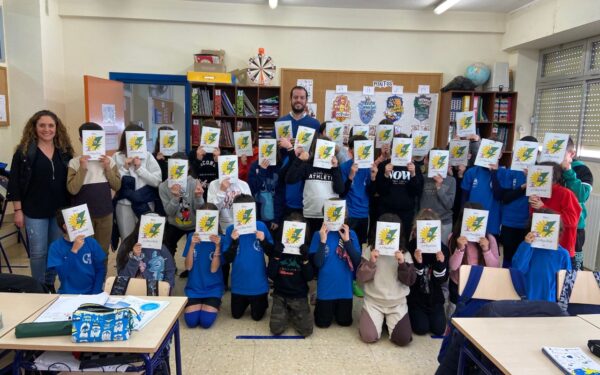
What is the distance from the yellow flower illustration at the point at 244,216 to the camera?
2.78 meters

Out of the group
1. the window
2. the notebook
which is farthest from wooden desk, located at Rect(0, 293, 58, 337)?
the window

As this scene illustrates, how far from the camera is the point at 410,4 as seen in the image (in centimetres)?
532

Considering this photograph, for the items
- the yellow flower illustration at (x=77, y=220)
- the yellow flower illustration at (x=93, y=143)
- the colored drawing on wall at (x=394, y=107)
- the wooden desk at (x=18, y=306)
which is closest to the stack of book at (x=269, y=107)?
the colored drawing on wall at (x=394, y=107)

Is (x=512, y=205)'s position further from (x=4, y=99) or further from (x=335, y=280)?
(x=4, y=99)

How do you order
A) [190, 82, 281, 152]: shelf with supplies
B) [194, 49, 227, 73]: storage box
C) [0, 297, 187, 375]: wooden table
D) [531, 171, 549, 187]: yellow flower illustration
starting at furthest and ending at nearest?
[190, 82, 281, 152]: shelf with supplies < [194, 49, 227, 73]: storage box < [531, 171, 549, 187]: yellow flower illustration < [0, 297, 187, 375]: wooden table

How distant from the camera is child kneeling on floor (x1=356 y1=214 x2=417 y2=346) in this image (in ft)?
9.16

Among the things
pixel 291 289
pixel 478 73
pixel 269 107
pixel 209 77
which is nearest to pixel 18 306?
pixel 291 289

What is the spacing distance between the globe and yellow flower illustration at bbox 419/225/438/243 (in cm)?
380

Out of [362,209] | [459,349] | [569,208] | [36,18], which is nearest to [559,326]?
[459,349]

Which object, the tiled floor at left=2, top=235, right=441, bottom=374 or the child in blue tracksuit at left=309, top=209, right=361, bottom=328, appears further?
the child in blue tracksuit at left=309, top=209, right=361, bottom=328

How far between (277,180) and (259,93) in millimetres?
2411

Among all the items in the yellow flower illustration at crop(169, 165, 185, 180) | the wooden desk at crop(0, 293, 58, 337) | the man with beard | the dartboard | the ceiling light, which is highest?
the ceiling light

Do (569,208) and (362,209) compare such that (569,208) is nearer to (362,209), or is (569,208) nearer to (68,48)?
(362,209)

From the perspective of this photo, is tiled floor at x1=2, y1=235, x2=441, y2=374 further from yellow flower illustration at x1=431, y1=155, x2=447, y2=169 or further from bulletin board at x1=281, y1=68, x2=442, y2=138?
bulletin board at x1=281, y1=68, x2=442, y2=138
